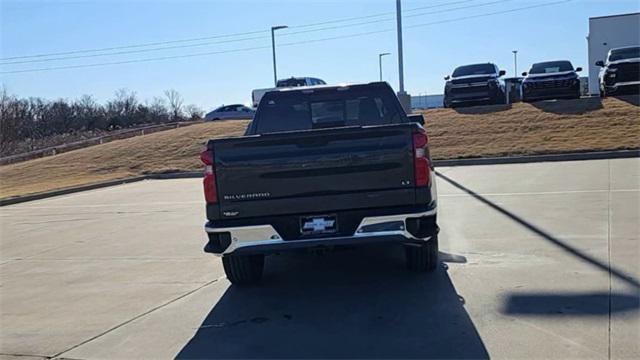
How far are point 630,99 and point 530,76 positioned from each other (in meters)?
3.76

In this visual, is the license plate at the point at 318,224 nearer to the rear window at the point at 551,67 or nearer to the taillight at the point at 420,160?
the taillight at the point at 420,160

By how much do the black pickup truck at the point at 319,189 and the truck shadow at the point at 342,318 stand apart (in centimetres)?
56

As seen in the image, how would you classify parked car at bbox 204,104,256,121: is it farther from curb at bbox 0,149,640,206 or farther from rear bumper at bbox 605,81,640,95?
rear bumper at bbox 605,81,640,95

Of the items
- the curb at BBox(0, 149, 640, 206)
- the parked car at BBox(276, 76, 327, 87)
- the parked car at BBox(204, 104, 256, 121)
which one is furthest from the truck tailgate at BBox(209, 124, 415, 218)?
the parked car at BBox(204, 104, 256, 121)

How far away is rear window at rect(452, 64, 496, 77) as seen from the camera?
2531cm

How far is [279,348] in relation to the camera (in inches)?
184

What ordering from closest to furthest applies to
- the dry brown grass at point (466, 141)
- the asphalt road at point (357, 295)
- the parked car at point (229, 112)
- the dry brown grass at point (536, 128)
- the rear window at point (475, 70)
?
the asphalt road at point (357, 295) → the dry brown grass at point (536, 128) → the dry brown grass at point (466, 141) → the rear window at point (475, 70) → the parked car at point (229, 112)

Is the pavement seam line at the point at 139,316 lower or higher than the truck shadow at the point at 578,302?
lower

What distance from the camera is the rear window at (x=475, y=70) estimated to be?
83.0 ft

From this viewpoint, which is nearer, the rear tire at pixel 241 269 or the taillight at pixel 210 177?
the taillight at pixel 210 177

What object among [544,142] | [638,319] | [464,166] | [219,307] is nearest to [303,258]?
[219,307]

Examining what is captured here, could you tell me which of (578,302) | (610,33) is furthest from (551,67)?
(610,33)

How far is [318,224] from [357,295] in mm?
842

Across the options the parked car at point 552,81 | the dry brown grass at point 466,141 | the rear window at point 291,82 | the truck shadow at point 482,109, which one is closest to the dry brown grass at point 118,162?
the dry brown grass at point 466,141
